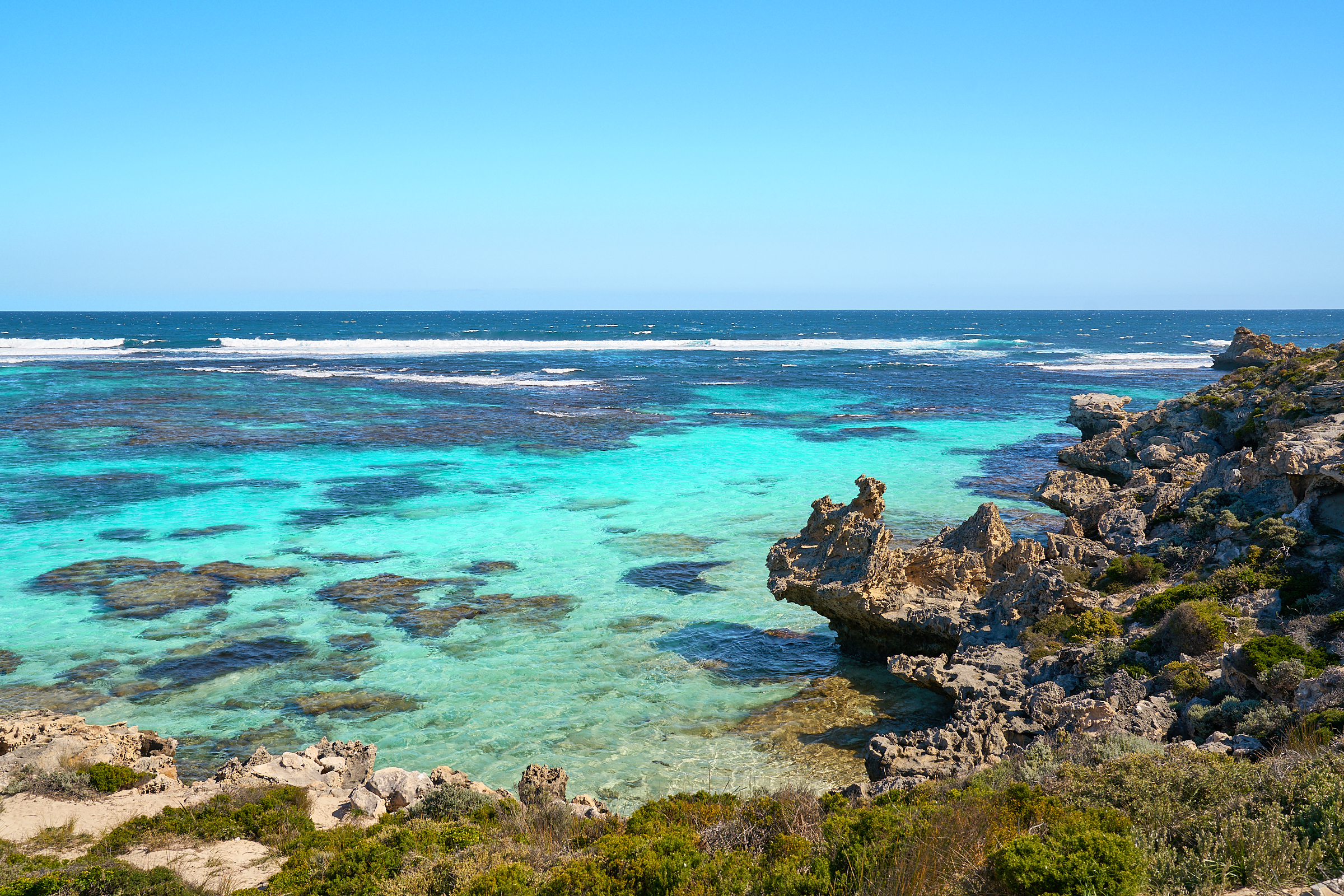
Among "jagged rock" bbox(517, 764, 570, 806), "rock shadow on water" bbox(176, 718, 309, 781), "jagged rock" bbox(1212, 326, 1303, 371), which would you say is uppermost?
"jagged rock" bbox(1212, 326, 1303, 371)

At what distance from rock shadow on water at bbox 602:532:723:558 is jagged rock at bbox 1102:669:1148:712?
11.7m

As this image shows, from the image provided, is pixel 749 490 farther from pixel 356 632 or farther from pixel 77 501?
pixel 77 501

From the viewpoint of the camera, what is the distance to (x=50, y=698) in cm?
1335

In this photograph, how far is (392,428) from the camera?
4038 centimetres

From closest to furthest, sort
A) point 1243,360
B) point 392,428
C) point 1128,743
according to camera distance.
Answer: point 1128,743 → point 392,428 → point 1243,360

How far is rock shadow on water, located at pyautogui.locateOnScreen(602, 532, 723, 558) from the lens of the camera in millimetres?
21375

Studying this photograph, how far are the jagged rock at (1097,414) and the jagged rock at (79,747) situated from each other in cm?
3163

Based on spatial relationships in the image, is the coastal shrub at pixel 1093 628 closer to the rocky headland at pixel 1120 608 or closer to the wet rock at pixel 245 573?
the rocky headland at pixel 1120 608

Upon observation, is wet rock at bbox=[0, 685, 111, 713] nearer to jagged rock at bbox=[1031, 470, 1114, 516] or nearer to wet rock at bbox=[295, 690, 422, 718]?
wet rock at bbox=[295, 690, 422, 718]

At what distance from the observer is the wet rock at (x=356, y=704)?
13.2 m

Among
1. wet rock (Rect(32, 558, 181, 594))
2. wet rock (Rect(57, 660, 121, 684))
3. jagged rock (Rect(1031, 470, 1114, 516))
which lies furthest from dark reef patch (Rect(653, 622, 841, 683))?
wet rock (Rect(32, 558, 181, 594))

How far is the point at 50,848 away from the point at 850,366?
77458 millimetres

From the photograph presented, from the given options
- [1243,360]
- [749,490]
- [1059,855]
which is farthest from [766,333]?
[1059,855]

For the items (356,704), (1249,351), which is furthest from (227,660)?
(1249,351)
